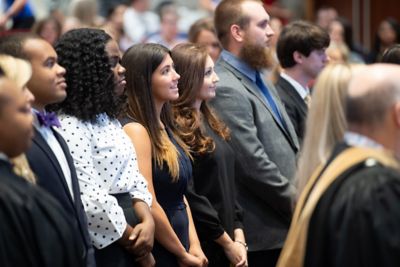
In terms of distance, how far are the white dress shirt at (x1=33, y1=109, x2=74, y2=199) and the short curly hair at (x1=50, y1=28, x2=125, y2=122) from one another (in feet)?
1.06

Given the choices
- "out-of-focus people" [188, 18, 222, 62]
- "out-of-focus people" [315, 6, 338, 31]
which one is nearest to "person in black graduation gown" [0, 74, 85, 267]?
"out-of-focus people" [188, 18, 222, 62]

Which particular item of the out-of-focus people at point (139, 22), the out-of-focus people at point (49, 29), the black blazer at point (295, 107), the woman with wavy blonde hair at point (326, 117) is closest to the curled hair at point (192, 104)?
the black blazer at point (295, 107)

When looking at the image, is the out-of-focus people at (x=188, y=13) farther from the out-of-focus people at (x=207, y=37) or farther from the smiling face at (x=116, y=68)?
the smiling face at (x=116, y=68)

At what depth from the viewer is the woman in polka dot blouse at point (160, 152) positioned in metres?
4.55

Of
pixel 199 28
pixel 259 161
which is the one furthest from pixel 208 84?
pixel 199 28

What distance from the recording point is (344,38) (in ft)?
35.1

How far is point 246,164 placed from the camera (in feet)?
17.1

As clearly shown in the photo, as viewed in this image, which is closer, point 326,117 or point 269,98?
point 326,117

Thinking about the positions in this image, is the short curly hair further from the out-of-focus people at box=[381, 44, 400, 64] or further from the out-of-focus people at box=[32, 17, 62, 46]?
the out-of-focus people at box=[32, 17, 62, 46]

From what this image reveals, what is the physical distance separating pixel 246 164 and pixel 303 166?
1.64 m

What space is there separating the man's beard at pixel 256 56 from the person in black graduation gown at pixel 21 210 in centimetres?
239

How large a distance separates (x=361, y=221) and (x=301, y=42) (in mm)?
3161

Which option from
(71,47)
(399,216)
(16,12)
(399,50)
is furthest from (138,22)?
(399,216)

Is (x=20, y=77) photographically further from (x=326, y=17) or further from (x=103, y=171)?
(x=326, y=17)
